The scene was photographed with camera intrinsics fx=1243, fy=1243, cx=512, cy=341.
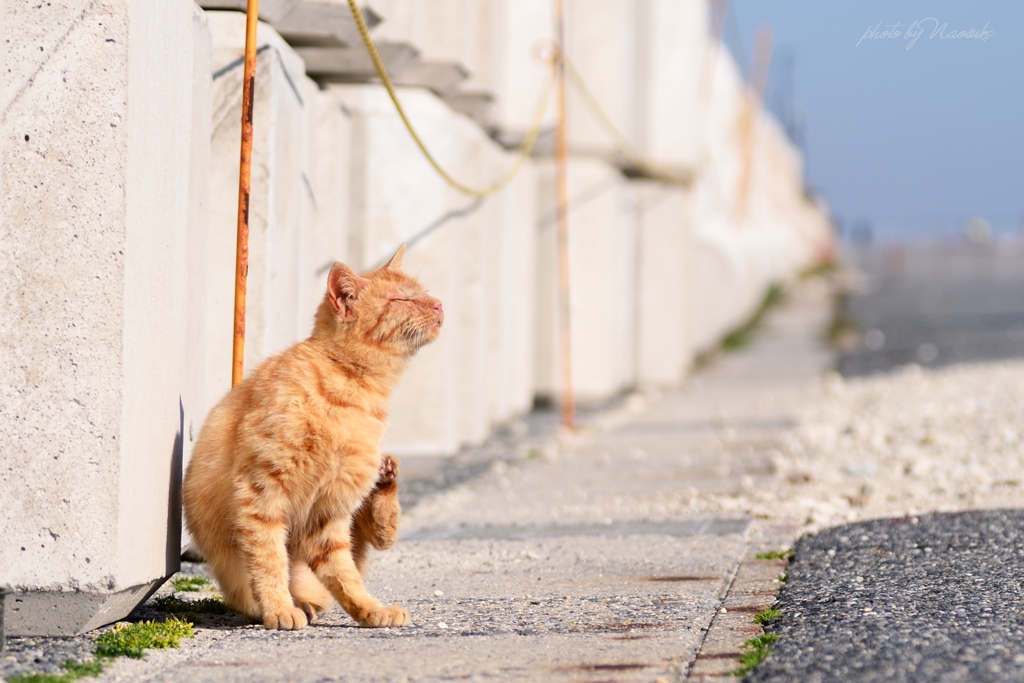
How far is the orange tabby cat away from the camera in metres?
3.81

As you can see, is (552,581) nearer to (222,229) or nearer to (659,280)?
(222,229)

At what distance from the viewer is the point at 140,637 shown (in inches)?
145

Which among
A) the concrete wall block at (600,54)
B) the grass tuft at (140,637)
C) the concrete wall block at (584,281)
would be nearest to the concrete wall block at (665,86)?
the concrete wall block at (600,54)

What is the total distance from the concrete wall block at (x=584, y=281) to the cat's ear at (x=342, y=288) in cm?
811

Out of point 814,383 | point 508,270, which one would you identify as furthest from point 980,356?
point 508,270

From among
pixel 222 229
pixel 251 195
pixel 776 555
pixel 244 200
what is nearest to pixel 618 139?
pixel 251 195

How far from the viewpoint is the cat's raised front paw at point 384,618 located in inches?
155

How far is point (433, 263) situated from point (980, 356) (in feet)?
29.3

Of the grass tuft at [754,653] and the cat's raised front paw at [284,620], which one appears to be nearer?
the grass tuft at [754,653]

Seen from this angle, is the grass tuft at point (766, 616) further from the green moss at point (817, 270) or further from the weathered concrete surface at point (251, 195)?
the green moss at point (817, 270)

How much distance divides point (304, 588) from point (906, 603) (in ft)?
6.38

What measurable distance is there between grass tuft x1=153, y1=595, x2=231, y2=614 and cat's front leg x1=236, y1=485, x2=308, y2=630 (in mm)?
395

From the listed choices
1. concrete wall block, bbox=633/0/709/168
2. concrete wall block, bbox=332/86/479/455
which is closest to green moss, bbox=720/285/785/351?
concrete wall block, bbox=633/0/709/168

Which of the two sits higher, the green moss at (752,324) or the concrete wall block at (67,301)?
the concrete wall block at (67,301)
